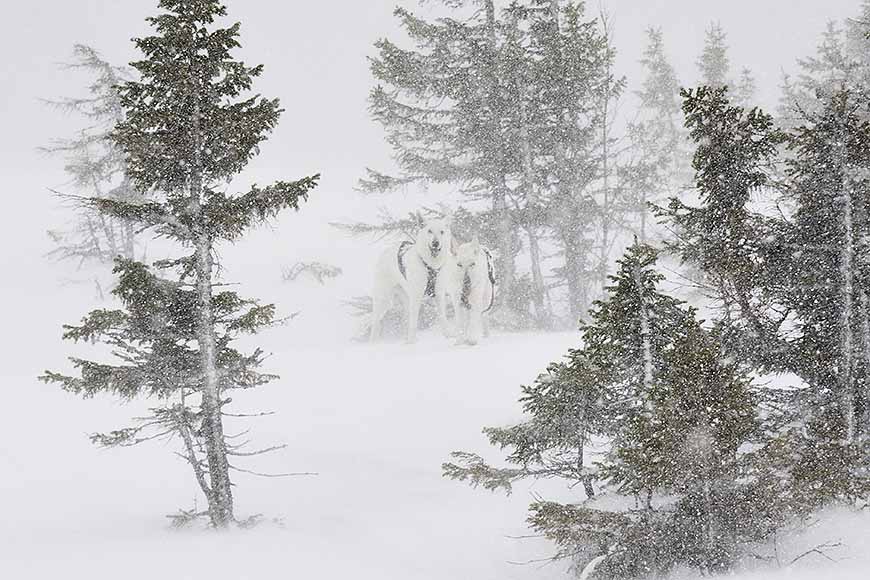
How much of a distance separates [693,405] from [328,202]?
140ft

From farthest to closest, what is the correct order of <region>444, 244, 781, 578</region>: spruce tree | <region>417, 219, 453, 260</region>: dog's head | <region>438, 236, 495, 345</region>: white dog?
<region>438, 236, 495, 345</region>: white dog < <region>417, 219, 453, 260</region>: dog's head < <region>444, 244, 781, 578</region>: spruce tree

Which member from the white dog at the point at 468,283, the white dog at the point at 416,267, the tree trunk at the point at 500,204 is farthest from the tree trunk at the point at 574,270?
the white dog at the point at 416,267

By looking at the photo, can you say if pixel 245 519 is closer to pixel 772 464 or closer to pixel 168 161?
pixel 168 161

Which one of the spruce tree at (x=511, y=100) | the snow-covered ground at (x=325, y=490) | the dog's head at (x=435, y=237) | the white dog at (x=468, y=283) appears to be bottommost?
the snow-covered ground at (x=325, y=490)

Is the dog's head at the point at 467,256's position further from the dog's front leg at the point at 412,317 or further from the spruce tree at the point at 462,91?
the spruce tree at the point at 462,91

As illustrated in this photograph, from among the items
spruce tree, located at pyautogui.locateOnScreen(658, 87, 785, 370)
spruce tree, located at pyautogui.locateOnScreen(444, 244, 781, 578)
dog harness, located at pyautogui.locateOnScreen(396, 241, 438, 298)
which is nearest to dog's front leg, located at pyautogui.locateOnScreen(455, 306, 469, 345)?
dog harness, located at pyautogui.locateOnScreen(396, 241, 438, 298)

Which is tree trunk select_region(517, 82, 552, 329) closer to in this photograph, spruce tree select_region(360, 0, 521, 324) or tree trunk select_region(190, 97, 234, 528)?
spruce tree select_region(360, 0, 521, 324)

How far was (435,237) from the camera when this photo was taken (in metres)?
14.1

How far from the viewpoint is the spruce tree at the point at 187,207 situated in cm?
656

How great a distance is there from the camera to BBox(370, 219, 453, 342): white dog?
559 inches

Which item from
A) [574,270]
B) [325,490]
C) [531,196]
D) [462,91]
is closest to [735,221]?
[325,490]

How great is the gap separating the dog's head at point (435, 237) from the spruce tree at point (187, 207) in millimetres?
7217

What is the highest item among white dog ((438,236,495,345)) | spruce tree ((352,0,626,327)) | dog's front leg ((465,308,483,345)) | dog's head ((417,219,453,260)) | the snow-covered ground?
spruce tree ((352,0,626,327))

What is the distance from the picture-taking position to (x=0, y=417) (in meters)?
11.9
